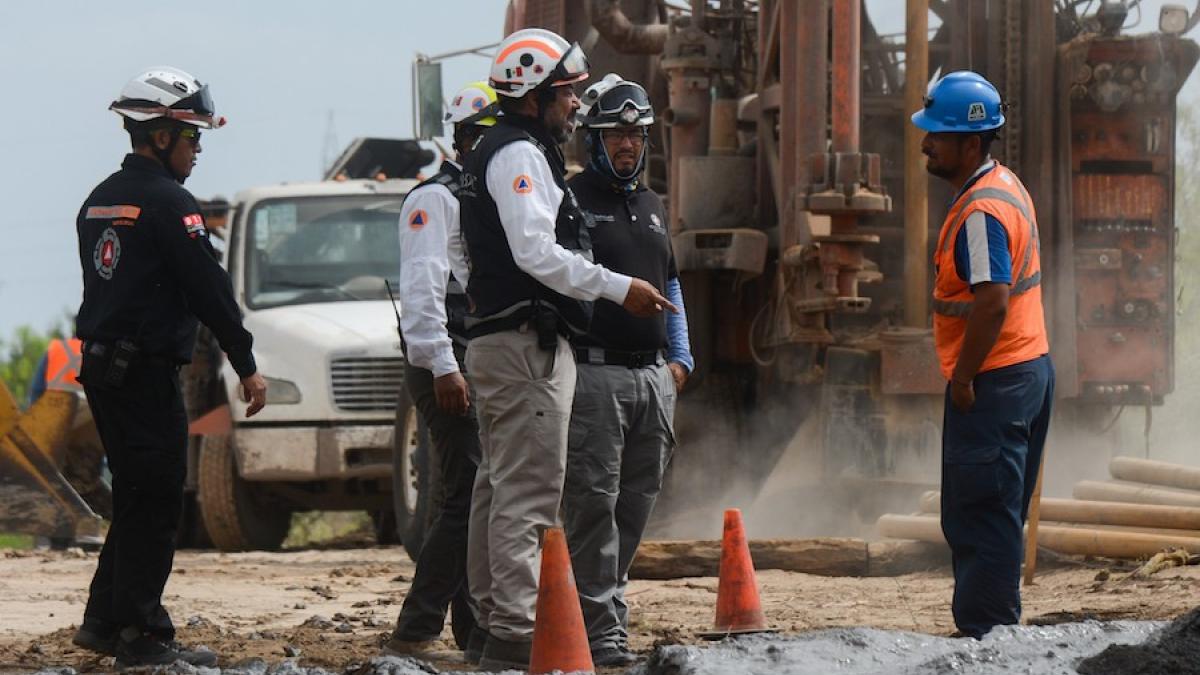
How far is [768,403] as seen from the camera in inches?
509

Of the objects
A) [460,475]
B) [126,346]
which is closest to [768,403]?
[460,475]

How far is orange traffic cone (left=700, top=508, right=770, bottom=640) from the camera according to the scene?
8.05 metres

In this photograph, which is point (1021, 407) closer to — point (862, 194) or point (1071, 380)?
point (862, 194)

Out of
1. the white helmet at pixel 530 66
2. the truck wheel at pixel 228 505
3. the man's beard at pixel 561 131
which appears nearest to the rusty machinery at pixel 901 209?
the truck wheel at pixel 228 505

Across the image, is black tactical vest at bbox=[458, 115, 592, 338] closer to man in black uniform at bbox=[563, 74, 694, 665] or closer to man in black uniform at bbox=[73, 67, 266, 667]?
man in black uniform at bbox=[563, 74, 694, 665]

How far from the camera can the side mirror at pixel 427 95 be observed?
12922mm

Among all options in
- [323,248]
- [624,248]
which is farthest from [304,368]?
[624,248]

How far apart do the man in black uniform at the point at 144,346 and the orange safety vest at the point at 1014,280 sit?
2332mm

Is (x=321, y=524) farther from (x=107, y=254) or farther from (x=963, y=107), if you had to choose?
(x=963, y=107)

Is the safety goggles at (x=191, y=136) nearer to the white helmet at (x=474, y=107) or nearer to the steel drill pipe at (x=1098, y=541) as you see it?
the white helmet at (x=474, y=107)

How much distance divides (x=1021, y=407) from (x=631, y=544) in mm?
1583

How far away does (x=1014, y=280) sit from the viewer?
6648mm

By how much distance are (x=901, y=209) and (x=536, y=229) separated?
6.09 metres

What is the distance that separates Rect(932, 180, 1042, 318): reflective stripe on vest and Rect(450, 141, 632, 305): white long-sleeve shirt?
98 centimetres
